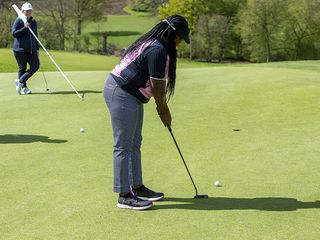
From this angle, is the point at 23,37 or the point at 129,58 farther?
the point at 23,37

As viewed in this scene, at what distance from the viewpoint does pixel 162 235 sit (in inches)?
173

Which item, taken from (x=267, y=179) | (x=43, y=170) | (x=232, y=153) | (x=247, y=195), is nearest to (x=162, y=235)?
(x=247, y=195)

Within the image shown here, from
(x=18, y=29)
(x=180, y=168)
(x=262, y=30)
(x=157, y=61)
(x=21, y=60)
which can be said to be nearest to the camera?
(x=157, y=61)

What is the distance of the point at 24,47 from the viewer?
12555 millimetres

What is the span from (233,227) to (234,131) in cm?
403

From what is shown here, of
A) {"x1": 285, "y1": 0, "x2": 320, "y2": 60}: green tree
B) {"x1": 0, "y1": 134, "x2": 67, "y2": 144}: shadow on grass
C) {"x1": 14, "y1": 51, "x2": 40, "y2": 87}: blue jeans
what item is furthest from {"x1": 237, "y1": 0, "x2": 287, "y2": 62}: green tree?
{"x1": 0, "y1": 134, "x2": 67, "y2": 144}: shadow on grass

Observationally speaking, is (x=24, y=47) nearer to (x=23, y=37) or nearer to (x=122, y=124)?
(x=23, y=37)

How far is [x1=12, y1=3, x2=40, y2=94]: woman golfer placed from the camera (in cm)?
1238

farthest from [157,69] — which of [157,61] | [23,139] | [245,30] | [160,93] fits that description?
[245,30]

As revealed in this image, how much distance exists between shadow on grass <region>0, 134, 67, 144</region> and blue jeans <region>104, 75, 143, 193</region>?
113 inches

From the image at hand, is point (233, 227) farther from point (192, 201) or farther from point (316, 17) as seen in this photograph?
point (316, 17)

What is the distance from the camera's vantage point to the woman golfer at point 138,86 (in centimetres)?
492

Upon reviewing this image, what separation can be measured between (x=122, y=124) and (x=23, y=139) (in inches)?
134

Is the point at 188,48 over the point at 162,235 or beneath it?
beneath
